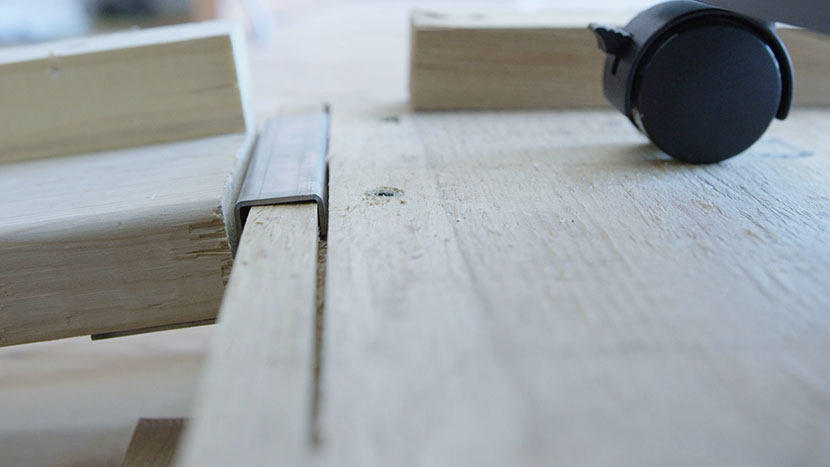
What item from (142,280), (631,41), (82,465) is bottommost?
(82,465)

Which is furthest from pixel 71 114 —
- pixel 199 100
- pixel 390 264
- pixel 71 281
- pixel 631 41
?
pixel 631 41

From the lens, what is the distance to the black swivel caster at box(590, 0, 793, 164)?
486 millimetres

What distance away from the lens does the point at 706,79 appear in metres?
0.49

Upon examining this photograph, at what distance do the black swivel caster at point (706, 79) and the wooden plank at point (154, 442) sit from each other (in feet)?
1.52

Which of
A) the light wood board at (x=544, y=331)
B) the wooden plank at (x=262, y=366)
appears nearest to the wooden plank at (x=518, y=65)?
the light wood board at (x=544, y=331)

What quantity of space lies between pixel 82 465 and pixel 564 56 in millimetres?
616

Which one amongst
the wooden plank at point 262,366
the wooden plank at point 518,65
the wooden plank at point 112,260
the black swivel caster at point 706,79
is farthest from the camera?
the wooden plank at point 518,65

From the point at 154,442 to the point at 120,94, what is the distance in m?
0.30

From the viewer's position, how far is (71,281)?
39cm

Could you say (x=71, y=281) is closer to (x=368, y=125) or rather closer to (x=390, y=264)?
(x=390, y=264)

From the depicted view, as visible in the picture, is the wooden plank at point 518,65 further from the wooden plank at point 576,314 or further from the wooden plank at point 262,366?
the wooden plank at point 262,366

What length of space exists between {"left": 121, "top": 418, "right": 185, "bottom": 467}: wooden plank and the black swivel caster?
1.52ft

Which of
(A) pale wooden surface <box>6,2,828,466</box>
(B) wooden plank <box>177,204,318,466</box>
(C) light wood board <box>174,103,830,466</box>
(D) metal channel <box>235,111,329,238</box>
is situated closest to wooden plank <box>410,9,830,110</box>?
(A) pale wooden surface <box>6,2,828,466</box>

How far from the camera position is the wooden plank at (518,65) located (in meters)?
0.68
